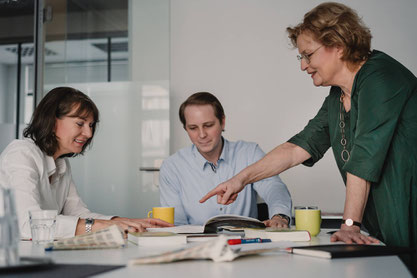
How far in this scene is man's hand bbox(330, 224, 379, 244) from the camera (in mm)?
1361

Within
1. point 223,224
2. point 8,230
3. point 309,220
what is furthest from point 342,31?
point 8,230

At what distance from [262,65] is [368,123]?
262 cm

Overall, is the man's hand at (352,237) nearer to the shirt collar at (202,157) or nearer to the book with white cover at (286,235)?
the book with white cover at (286,235)

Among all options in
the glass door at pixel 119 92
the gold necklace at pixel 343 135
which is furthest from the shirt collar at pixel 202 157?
the glass door at pixel 119 92

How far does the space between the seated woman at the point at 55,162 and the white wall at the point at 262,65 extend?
186cm

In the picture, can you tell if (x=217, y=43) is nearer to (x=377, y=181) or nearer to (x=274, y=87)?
(x=274, y=87)

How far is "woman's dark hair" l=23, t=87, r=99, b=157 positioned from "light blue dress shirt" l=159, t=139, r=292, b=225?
644mm

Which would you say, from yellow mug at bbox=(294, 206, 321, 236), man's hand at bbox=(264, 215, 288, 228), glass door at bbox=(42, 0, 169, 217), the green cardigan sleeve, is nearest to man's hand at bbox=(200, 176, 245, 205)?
man's hand at bbox=(264, 215, 288, 228)

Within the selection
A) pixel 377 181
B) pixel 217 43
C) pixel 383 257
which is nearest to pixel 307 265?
pixel 383 257

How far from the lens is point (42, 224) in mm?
1440

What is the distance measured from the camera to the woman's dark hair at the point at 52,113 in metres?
2.18

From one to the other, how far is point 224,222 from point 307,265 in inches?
27.2

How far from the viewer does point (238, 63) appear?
13.6ft

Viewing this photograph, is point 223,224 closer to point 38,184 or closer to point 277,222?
point 277,222
